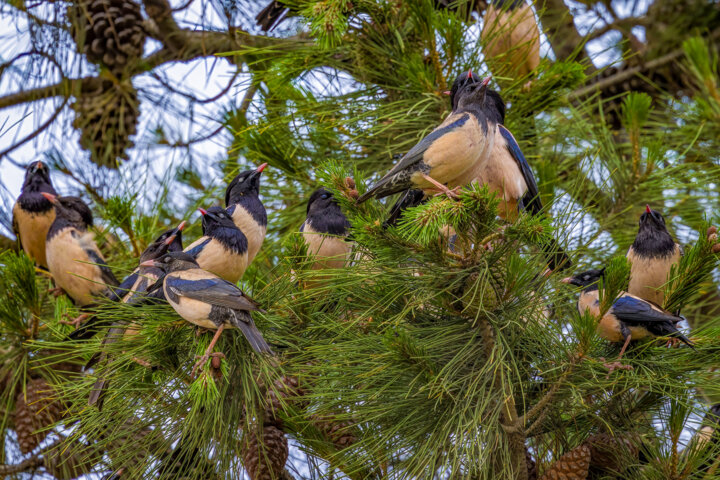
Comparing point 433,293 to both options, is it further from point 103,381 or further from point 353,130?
point 353,130

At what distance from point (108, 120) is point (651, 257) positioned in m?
2.99

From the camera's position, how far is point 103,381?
2195mm

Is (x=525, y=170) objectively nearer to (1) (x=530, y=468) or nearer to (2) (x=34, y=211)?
(1) (x=530, y=468)

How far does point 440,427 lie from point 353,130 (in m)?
1.36

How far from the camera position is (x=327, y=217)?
2.77 metres

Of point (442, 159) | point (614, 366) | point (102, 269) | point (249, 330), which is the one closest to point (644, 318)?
point (614, 366)

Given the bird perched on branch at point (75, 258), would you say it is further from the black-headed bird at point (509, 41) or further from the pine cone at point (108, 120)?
the black-headed bird at point (509, 41)

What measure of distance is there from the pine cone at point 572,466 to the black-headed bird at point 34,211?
2.48 meters

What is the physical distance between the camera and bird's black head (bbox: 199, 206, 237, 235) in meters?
2.35

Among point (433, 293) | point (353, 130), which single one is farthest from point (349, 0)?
point (433, 293)

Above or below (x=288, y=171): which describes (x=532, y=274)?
below

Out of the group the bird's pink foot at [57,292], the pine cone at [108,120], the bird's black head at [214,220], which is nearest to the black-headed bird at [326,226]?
the bird's black head at [214,220]

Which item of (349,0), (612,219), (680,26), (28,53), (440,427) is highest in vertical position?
(680,26)

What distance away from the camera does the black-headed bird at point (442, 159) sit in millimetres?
1921
